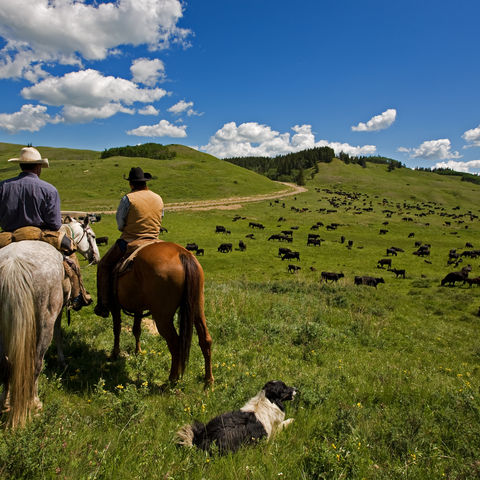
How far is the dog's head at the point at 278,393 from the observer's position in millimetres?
4681

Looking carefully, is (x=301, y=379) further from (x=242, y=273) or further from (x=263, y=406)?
(x=242, y=273)

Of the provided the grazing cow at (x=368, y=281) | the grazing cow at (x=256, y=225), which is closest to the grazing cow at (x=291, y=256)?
the grazing cow at (x=368, y=281)

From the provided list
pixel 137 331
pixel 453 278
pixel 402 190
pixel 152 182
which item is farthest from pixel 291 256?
pixel 402 190

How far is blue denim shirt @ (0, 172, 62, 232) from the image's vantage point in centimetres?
488

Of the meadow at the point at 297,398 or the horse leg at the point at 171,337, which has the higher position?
the horse leg at the point at 171,337

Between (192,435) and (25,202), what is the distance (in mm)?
4661

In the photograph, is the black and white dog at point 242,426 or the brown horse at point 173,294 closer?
the black and white dog at point 242,426

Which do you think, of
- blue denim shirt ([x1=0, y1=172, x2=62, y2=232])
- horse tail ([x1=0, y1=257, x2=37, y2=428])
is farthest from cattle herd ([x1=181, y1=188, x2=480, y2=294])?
horse tail ([x1=0, y1=257, x2=37, y2=428])

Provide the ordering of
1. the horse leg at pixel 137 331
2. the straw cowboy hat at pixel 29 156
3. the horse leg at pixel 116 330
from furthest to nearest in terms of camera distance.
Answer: the horse leg at pixel 137 331
the horse leg at pixel 116 330
the straw cowboy hat at pixel 29 156

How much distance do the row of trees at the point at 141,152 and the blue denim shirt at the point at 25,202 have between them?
490 ft

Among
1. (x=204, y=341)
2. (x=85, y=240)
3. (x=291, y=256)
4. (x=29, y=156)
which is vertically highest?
(x=29, y=156)

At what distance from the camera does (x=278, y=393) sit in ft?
15.8

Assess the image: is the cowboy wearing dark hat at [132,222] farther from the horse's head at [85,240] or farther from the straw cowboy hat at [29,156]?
the horse's head at [85,240]

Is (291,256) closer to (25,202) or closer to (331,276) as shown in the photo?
(331,276)
